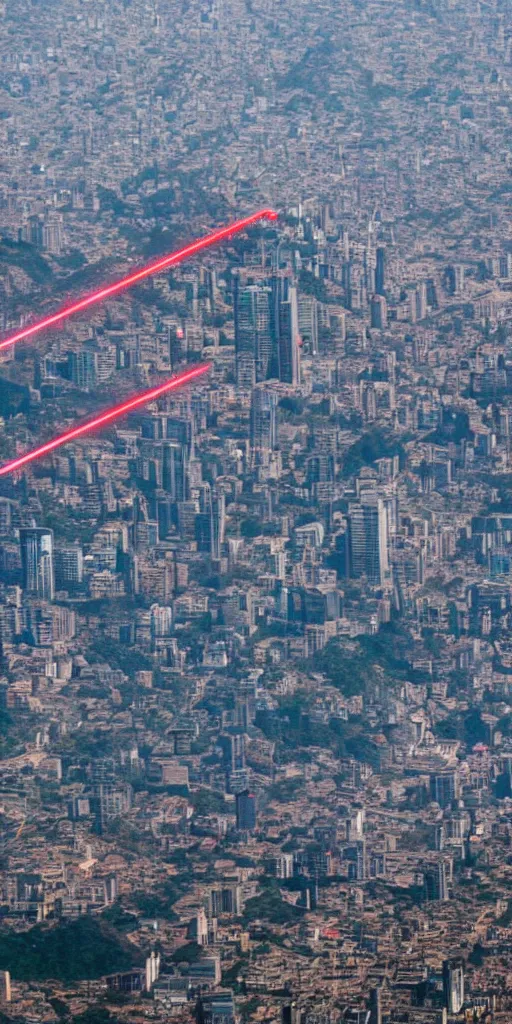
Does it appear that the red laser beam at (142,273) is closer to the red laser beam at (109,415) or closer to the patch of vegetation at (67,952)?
the red laser beam at (109,415)

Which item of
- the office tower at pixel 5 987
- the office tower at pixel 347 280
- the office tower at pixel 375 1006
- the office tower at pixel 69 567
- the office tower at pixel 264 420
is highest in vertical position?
the office tower at pixel 347 280

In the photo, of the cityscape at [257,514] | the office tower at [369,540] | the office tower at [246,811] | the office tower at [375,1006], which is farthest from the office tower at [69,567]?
the office tower at [375,1006]

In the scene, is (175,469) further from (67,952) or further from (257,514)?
(67,952)

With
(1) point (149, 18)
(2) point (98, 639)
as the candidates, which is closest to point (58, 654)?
(2) point (98, 639)

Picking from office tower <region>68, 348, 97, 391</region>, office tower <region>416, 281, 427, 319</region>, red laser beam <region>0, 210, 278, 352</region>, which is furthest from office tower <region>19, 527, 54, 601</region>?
office tower <region>416, 281, 427, 319</region>

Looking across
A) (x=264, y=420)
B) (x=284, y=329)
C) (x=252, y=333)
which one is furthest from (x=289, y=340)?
(x=264, y=420)

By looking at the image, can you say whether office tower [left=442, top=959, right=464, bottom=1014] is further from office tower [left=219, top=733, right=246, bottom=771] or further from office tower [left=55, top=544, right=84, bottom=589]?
office tower [left=55, top=544, right=84, bottom=589]

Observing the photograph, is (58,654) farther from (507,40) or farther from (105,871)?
(507,40)
